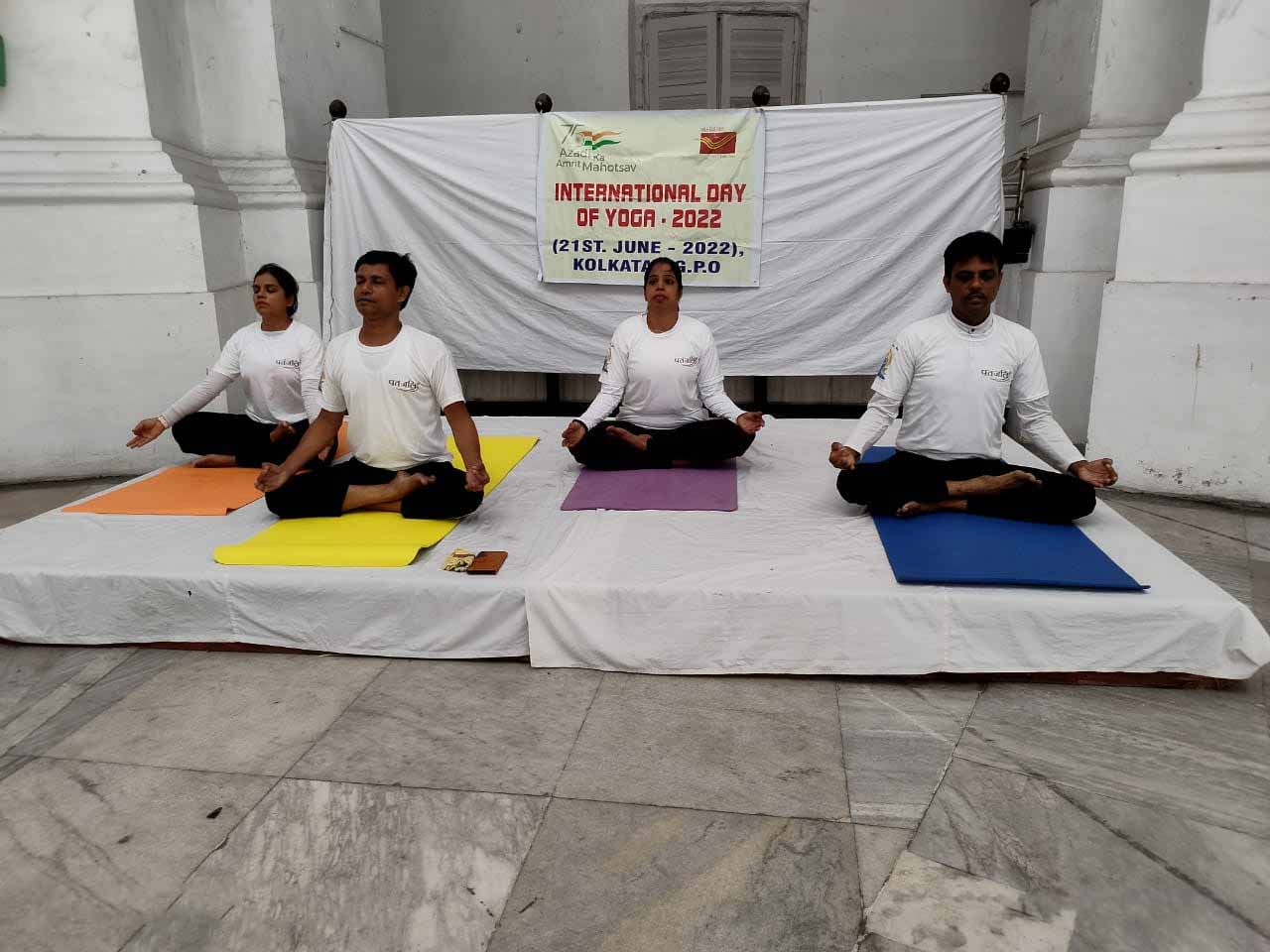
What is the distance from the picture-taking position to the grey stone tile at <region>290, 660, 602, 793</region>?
2191 millimetres

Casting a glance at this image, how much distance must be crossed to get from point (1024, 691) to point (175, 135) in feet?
16.0

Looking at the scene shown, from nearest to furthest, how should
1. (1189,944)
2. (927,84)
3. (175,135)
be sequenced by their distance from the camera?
(1189,944), (175,135), (927,84)

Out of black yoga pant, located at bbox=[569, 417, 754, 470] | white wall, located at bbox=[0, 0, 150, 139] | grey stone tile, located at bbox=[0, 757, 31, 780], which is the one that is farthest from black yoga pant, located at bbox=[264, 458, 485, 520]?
white wall, located at bbox=[0, 0, 150, 139]

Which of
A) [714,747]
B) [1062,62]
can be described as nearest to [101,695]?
[714,747]

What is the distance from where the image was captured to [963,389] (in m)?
3.17

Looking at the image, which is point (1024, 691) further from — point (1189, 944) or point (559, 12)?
point (559, 12)

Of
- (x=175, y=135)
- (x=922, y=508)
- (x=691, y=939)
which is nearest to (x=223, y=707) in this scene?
(x=691, y=939)

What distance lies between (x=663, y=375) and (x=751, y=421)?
0.44 meters

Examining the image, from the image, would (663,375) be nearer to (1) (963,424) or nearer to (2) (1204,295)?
(1) (963,424)

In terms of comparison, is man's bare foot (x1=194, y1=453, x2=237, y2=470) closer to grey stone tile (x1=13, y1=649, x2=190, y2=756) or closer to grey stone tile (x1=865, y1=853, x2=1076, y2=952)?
grey stone tile (x1=13, y1=649, x2=190, y2=756)

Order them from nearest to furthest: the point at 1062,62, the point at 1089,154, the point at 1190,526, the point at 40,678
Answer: the point at 40,678, the point at 1190,526, the point at 1089,154, the point at 1062,62

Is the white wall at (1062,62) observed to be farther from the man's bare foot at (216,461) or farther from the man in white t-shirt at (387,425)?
the man's bare foot at (216,461)

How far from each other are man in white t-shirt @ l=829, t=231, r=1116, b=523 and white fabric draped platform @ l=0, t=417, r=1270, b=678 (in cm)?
17

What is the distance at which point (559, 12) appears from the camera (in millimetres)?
7180
